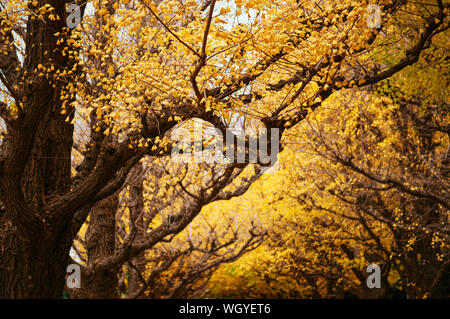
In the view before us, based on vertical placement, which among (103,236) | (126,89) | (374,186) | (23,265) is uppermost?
(126,89)

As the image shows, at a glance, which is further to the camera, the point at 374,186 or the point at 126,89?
the point at 374,186

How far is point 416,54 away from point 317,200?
9.30 meters

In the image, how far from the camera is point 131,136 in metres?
6.79

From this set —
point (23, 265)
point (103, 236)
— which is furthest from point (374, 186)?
point (23, 265)

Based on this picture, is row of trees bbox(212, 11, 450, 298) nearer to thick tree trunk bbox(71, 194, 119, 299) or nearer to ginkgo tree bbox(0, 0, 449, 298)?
ginkgo tree bbox(0, 0, 449, 298)

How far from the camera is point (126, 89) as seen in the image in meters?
6.73

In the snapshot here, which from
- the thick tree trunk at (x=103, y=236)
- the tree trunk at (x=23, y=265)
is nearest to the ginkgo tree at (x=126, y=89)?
the tree trunk at (x=23, y=265)

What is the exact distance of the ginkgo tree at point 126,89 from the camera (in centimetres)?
559

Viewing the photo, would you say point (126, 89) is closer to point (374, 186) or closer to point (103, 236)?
point (103, 236)

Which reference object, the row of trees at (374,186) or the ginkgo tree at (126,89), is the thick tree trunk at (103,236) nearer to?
the ginkgo tree at (126,89)

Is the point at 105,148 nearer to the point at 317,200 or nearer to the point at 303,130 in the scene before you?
the point at 303,130

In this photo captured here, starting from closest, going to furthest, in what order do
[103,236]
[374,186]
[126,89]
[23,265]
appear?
[126,89]
[23,265]
[103,236]
[374,186]

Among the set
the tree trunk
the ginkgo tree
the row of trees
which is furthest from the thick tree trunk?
the row of trees
